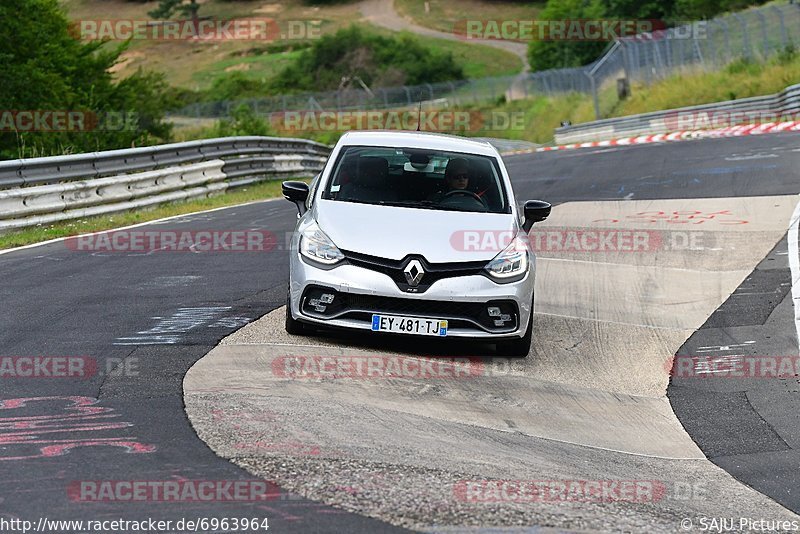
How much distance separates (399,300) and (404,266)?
0.24 metres

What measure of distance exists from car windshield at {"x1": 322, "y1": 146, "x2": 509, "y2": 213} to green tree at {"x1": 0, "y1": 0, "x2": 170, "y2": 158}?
16.8 meters

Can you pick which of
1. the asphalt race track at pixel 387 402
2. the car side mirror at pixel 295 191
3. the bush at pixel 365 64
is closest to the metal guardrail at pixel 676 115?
the asphalt race track at pixel 387 402

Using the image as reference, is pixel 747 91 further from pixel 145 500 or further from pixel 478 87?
pixel 145 500

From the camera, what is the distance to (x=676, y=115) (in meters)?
→ 39.6

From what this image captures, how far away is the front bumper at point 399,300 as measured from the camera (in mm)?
8312

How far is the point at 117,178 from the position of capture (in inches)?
727

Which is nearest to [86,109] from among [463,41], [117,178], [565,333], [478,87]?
[117,178]

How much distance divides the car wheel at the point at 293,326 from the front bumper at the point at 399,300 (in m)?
0.11

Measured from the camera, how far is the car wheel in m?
8.73

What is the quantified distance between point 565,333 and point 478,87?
61099mm

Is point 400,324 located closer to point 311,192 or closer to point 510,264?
point 510,264
